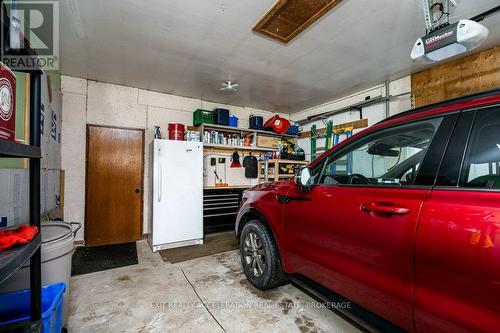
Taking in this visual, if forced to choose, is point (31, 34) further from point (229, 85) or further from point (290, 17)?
point (290, 17)

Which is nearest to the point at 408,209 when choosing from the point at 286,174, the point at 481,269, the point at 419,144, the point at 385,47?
the point at 481,269

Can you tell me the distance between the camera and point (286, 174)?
4.98 m

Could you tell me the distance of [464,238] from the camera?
970 millimetres

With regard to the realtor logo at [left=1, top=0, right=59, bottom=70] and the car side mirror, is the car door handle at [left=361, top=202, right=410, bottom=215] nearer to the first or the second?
the car side mirror

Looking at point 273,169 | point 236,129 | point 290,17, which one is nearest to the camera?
point 290,17

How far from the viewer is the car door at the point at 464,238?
3.01ft

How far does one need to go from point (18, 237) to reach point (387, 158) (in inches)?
87.9

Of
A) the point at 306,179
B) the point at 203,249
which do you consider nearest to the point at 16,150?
the point at 306,179

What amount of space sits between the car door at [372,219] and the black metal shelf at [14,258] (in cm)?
155

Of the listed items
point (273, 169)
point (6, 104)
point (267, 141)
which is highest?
point (267, 141)

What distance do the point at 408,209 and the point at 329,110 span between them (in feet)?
13.2

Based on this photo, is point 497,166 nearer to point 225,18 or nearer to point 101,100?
point 225,18

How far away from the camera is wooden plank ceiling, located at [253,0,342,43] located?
2022 millimetres

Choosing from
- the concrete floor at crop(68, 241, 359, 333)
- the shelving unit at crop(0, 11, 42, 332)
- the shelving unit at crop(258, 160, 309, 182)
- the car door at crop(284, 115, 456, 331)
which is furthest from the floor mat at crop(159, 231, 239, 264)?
the shelving unit at crop(0, 11, 42, 332)
